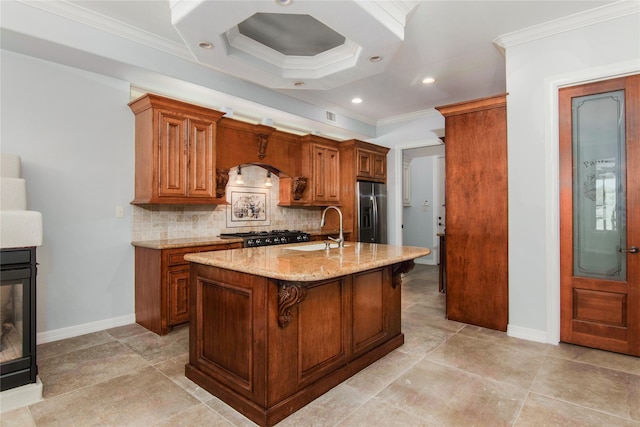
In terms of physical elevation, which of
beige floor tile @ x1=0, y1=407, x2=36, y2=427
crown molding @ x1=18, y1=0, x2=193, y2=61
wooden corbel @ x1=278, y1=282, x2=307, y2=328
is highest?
crown molding @ x1=18, y1=0, x2=193, y2=61

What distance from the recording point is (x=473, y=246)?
11.8 feet

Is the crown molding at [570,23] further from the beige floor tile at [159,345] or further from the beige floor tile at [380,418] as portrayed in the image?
the beige floor tile at [159,345]

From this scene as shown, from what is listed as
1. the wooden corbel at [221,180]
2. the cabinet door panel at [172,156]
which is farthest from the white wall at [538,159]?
the cabinet door panel at [172,156]

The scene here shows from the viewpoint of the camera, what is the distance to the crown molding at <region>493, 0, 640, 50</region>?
2.81 meters

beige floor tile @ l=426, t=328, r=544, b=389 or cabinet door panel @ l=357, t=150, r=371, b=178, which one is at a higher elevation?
cabinet door panel @ l=357, t=150, r=371, b=178

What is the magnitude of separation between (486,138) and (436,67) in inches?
45.6

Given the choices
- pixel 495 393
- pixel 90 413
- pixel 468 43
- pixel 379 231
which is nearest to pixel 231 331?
pixel 90 413

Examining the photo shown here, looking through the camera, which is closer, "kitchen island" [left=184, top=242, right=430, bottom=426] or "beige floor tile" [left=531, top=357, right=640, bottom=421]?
"kitchen island" [left=184, top=242, right=430, bottom=426]

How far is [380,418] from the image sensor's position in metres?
1.98

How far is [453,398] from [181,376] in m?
1.89

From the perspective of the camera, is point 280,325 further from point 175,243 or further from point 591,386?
point 591,386

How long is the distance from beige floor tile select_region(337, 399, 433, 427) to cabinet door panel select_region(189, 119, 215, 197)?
9.01 ft

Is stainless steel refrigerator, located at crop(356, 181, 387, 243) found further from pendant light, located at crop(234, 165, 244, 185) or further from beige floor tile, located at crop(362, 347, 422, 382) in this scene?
beige floor tile, located at crop(362, 347, 422, 382)

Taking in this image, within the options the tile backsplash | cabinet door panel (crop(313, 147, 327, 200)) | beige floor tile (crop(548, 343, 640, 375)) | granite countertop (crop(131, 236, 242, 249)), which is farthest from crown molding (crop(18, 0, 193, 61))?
beige floor tile (crop(548, 343, 640, 375))
